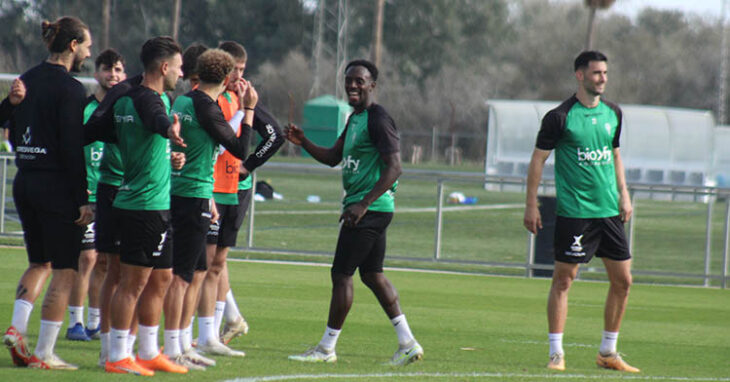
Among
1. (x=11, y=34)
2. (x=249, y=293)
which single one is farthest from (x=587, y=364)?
(x=11, y=34)

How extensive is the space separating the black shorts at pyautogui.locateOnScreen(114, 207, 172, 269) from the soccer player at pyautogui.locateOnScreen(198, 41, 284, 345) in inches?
53.6

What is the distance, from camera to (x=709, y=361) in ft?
28.2

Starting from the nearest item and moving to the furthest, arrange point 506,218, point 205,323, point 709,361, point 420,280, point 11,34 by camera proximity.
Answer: point 205,323 → point 709,361 → point 420,280 → point 506,218 → point 11,34

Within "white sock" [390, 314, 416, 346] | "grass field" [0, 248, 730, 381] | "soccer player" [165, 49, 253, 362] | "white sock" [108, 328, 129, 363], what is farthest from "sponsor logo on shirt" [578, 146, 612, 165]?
"white sock" [108, 328, 129, 363]

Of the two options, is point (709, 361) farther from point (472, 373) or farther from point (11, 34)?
point (11, 34)

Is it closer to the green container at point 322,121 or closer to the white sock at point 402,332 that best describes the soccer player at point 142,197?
the white sock at point 402,332

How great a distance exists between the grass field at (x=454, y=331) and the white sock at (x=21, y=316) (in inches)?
→ 11.1

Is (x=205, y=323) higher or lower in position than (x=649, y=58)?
lower

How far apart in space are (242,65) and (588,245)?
299cm

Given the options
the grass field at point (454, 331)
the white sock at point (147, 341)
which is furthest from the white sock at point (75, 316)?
the white sock at point (147, 341)

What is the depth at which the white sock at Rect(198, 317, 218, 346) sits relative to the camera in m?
7.89

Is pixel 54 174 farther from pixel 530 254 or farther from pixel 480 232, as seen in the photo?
pixel 480 232

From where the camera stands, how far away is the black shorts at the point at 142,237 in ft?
21.6

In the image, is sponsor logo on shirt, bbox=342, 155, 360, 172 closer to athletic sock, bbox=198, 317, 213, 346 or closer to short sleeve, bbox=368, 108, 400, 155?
short sleeve, bbox=368, 108, 400, 155
